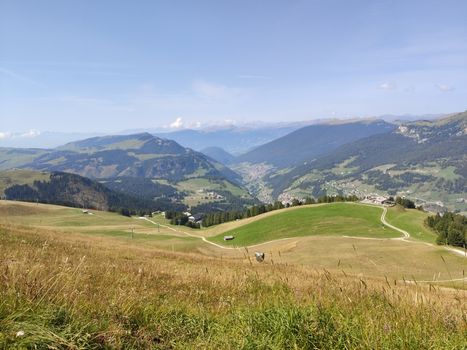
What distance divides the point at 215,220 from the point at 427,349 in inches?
6476

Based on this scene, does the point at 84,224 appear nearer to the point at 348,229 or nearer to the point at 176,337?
the point at 348,229

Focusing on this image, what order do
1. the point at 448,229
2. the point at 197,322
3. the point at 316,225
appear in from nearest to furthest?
the point at 197,322 → the point at 448,229 → the point at 316,225

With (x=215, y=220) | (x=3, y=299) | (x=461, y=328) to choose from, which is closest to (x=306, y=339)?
(x=461, y=328)

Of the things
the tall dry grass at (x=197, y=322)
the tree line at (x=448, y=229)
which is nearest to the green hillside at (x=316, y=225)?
the tree line at (x=448, y=229)

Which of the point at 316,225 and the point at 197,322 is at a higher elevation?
the point at 197,322

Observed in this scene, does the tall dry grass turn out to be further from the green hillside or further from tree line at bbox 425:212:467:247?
the green hillside

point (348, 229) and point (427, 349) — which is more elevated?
point (427, 349)

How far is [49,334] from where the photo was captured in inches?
135

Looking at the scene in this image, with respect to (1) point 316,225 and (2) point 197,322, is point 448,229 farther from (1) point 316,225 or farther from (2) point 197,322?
(2) point 197,322

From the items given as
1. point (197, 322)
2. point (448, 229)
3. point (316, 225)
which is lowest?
point (316, 225)

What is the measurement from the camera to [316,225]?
319 ft

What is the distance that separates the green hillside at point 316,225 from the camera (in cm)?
8938

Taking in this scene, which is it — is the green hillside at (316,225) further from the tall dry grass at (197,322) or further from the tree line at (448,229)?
the tall dry grass at (197,322)

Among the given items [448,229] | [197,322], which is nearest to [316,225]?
[448,229]
